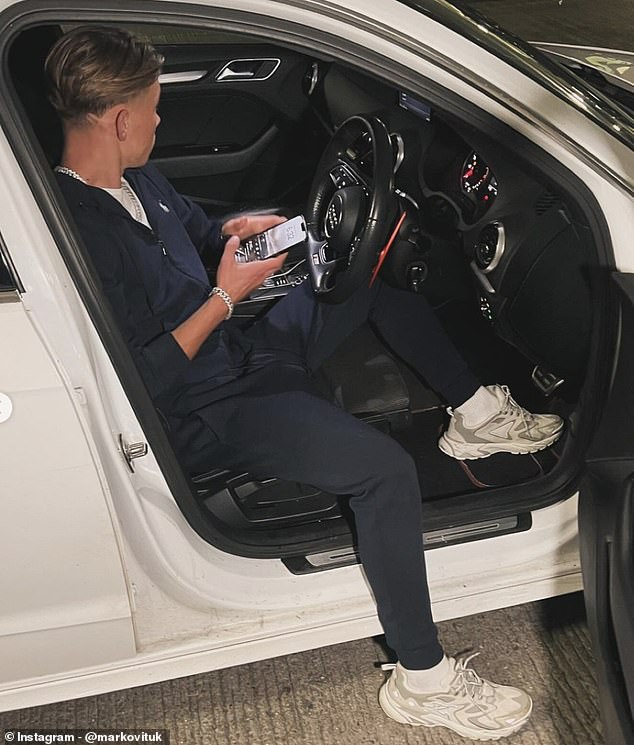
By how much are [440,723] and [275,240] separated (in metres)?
0.97

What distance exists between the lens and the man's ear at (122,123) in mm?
1399

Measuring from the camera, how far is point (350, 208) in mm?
1558

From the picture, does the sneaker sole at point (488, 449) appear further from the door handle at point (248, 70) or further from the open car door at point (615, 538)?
the door handle at point (248, 70)

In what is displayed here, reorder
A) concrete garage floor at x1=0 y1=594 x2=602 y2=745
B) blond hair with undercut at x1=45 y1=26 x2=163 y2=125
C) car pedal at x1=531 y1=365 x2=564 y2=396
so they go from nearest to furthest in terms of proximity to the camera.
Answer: blond hair with undercut at x1=45 y1=26 x2=163 y2=125, concrete garage floor at x1=0 y1=594 x2=602 y2=745, car pedal at x1=531 y1=365 x2=564 y2=396

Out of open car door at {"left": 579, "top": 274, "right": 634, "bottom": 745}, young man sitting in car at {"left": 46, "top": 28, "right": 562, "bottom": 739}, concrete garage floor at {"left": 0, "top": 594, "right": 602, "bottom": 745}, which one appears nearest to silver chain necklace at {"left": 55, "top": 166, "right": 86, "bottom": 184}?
young man sitting in car at {"left": 46, "top": 28, "right": 562, "bottom": 739}

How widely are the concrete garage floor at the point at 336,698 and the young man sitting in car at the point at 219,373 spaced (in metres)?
0.07

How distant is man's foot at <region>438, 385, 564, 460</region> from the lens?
1809 mm

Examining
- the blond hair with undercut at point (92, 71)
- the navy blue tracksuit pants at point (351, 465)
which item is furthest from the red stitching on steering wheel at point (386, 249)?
the blond hair with undercut at point (92, 71)

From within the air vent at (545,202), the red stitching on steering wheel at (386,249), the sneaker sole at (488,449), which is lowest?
the sneaker sole at (488,449)

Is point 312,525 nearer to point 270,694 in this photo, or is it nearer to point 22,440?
point 270,694

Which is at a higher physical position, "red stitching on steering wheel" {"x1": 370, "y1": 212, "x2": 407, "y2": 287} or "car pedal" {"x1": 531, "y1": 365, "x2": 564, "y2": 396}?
"red stitching on steering wheel" {"x1": 370, "y1": 212, "x2": 407, "y2": 287}

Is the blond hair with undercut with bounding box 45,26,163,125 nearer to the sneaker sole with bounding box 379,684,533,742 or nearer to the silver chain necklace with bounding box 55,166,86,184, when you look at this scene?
the silver chain necklace with bounding box 55,166,86,184

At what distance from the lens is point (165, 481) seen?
4.28 feet

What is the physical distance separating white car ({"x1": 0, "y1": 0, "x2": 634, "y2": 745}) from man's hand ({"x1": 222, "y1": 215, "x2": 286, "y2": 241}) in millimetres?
156
